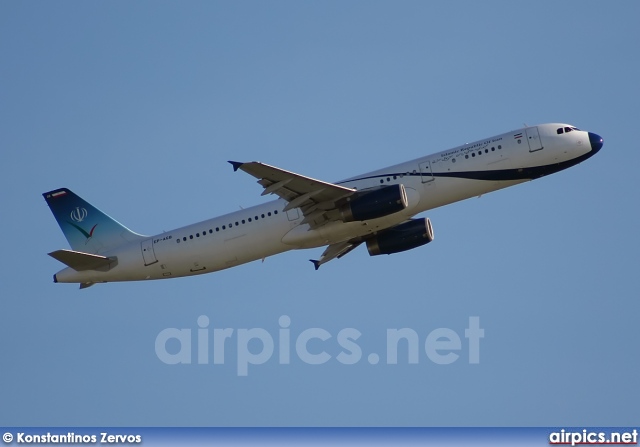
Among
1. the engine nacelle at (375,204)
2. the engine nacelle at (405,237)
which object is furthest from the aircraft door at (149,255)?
the engine nacelle at (405,237)

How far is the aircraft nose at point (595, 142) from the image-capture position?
61359mm

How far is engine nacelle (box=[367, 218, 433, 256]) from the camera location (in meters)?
65.2

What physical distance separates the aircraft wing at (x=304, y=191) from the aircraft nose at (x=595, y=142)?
13357 millimetres

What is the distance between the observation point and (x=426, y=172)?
61156 millimetres

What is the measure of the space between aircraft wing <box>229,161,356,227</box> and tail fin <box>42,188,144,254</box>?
11.5m

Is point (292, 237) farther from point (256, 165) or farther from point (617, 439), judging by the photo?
point (617, 439)

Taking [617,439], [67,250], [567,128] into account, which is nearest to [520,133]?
[567,128]

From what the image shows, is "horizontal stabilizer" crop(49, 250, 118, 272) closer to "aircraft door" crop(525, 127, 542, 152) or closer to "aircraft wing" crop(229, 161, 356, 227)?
"aircraft wing" crop(229, 161, 356, 227)

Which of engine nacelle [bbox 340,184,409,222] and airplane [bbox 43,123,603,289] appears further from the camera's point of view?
airplane [bbox 43,123,603,289]

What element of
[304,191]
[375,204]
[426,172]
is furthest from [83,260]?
[426,172]

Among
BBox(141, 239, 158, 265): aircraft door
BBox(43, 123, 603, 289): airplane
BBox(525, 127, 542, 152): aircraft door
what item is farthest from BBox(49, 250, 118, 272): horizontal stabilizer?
BBox(525, 127, 542, 152): aircraft door

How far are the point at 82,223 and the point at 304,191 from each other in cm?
1540

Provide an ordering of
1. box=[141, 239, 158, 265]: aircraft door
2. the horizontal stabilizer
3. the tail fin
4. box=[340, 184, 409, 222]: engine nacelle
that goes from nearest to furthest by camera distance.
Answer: box=[340, 184, 409, 222]: engine nacelle → the horizontal stabilizer → box=[141, 239, 158, 265]: aircraft door → the tail fin

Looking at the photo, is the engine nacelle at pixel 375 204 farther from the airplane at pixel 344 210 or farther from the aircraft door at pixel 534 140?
the aircraft door at pixel 534 140
